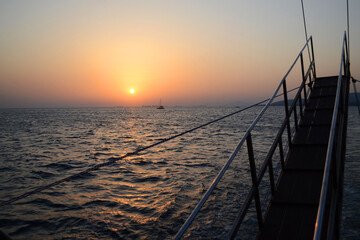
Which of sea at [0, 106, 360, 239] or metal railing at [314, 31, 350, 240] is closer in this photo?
metal railing at [314, 31, 350, 240]

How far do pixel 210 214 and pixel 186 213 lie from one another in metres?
0.57

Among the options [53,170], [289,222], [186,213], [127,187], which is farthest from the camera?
[53,170]

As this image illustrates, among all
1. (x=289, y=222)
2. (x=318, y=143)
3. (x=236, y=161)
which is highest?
(x=318, y=143)

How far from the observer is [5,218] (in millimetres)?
5984

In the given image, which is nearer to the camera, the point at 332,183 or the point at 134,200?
the point at 332,183

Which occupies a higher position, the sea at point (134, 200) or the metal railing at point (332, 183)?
the metal railing at point (332, 183)

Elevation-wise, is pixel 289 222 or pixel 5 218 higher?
pixel 289 222

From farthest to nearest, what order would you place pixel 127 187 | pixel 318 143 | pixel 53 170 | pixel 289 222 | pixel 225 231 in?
1. pixel 53 170
2. pixel 127 187
3. pixel 225 231
4. pixel 318 143
5. pixel 289 222

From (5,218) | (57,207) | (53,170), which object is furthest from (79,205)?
(53,170)

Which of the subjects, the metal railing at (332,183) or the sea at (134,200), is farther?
the sea at (134,200)

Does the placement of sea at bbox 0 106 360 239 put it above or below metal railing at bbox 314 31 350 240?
below

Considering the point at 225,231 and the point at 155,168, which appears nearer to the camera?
the point at 225,231

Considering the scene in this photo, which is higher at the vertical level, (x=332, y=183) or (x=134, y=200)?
(x=332, y=183)

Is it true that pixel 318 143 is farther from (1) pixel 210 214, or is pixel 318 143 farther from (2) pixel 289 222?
(1) pixel 210 214
